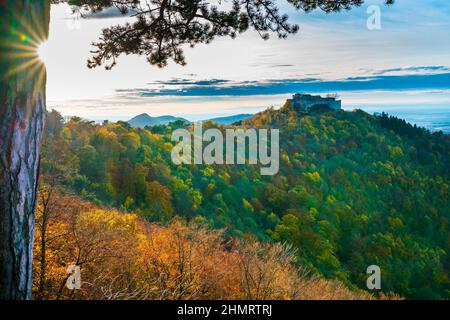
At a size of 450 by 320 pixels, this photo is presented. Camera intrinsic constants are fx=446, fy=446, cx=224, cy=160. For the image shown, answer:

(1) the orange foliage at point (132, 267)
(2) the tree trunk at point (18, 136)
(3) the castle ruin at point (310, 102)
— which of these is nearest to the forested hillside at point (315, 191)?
(3) the castle ruin at point (310, 102)

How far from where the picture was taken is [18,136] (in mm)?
3082

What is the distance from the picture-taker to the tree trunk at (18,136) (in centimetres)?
305

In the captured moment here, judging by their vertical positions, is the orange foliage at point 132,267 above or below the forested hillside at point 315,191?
above

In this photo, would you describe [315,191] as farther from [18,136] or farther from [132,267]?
[18,136]

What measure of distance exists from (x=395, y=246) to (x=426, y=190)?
74.8 ft

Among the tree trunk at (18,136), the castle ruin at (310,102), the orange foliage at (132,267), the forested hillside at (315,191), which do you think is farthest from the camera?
the castle ruin at (310,102)

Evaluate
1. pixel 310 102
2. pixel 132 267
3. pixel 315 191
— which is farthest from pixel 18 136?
pixel 310 102

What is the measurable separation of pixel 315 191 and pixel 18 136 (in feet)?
194

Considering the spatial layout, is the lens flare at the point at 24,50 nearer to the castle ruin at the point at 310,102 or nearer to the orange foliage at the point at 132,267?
the orange foliage at the point at 132,267

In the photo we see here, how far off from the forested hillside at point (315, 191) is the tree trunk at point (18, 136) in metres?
22.2

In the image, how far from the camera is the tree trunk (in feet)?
10.0

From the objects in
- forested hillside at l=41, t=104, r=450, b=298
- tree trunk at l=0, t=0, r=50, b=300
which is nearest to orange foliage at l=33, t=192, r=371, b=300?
tree trunk at l=0, t=0, r=50, b=300

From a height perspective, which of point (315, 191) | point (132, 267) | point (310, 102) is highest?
point (310, 102)

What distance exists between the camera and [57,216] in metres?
5.22
